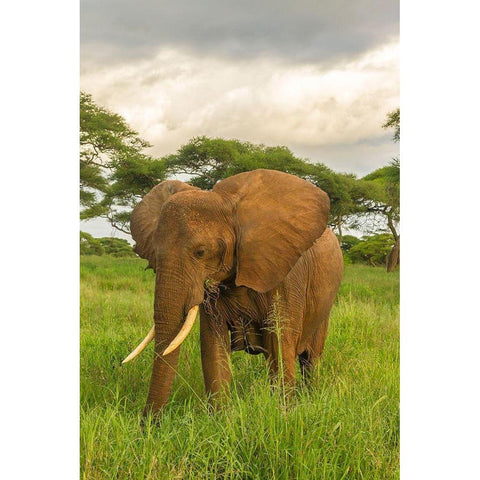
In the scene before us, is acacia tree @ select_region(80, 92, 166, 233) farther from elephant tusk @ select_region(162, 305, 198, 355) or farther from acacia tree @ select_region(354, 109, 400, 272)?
elephant tusk @ select_region(162, 305, 198, 355)

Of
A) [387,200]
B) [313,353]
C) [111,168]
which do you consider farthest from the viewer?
[111,168]

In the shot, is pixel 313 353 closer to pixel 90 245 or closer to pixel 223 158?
pixel 223 158

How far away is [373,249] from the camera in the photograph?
492cm

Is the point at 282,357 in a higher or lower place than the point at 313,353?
higher

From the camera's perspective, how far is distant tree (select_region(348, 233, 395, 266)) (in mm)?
4395

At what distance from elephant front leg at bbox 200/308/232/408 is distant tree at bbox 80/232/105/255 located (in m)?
3.52

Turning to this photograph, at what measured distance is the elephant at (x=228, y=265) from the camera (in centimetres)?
272

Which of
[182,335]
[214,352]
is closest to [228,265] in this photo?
[182,335]

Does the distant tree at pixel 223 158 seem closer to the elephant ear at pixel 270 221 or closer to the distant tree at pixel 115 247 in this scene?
the elephant ear at pixel 270 221

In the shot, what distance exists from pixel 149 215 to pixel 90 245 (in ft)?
12.7
